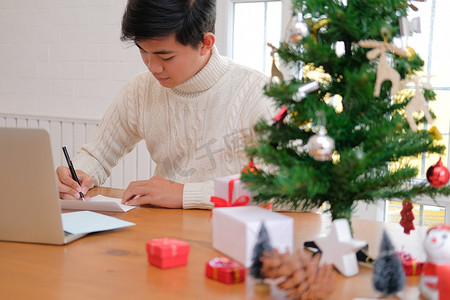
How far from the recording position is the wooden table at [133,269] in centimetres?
79

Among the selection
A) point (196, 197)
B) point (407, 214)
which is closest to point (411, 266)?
point (407, 214)

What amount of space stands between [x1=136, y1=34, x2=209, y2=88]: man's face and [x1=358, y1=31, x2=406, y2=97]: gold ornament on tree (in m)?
0.80

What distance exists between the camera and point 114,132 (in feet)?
6.09

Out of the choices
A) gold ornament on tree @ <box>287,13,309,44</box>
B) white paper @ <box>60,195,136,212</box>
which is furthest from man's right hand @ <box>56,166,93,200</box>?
gold ornament on tree @ <box>287,13,309,44</box>

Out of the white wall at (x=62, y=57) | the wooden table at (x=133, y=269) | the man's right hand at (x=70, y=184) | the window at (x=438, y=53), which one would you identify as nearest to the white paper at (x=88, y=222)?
the wooden table at (x=133, y=269)

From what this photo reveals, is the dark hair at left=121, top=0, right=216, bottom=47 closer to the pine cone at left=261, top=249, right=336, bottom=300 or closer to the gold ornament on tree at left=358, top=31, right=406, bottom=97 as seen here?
the gold ornament on tree at left=358, top=31, right=406, bottom=97

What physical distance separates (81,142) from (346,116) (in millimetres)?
→ 2784

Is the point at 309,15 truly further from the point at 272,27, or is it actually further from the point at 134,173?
the point at 134,173

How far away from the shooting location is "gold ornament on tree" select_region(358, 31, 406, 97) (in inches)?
32.6

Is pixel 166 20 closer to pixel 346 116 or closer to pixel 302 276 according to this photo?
pixel 346 116

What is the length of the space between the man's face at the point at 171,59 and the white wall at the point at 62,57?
1.61 m

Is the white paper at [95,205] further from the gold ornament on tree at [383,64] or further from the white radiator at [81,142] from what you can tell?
the white radiator at [81,142]

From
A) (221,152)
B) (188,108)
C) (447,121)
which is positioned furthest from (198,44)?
(447,121)

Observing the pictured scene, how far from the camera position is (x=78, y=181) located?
5.00 feet
